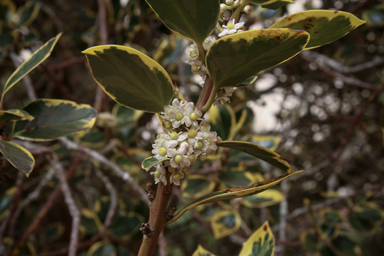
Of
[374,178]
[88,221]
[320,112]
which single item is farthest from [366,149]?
[88,221]

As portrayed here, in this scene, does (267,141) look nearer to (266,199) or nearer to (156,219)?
(266,199)

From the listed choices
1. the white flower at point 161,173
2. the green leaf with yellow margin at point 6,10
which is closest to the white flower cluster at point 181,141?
the white flower at point 161,173

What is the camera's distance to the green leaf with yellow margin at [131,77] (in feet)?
1.22

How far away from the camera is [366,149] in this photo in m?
2.12

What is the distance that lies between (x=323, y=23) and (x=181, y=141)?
242 mm

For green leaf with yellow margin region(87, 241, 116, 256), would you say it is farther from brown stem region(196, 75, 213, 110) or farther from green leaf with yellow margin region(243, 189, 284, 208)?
brown stem region(196, 75, 213, 110)

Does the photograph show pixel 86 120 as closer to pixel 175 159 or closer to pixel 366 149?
pixel 175 159

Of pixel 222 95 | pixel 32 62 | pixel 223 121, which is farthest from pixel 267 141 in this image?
pixel 32 62

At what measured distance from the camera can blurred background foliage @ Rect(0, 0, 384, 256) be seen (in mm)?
1091

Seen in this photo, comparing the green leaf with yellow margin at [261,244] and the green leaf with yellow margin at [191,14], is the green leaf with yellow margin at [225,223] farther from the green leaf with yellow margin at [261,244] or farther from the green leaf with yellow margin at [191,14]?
the green leaf with yellow margin at [191,14]

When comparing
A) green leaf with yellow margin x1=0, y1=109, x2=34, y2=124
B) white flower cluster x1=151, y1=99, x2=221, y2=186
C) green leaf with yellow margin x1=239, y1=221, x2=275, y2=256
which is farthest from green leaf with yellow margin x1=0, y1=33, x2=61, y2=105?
green leaf with yellow margin x1=239, y1=221, x2=275, y2=256

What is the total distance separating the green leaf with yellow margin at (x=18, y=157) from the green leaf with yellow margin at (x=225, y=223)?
0.79 m

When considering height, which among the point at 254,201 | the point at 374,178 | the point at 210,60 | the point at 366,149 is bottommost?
the point at 374,178

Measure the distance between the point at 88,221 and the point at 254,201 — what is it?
0.66 meters
